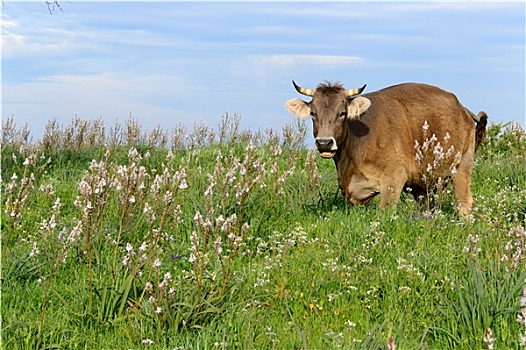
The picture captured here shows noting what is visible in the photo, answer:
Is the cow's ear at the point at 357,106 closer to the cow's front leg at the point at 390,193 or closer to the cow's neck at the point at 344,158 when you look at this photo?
the cow's neck at the point at 344,158

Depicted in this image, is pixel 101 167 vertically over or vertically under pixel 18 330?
over

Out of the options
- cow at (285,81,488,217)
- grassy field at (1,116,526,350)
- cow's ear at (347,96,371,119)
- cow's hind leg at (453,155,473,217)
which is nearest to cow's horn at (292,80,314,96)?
cow at (285,81,488,217)

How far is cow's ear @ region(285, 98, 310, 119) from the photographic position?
31.4ft

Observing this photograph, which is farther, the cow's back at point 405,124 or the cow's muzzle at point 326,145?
the cow's back at point 405,124

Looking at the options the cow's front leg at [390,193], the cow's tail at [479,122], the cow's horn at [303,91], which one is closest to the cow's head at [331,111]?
the cow's horn at [303,91]

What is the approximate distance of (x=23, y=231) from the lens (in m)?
8.48

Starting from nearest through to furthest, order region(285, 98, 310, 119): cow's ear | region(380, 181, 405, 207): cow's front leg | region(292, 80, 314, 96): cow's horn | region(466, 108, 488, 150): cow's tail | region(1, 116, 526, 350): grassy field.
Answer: region(1, 116, 526, 350): grassy field → region(380, 181, 405, 207): cow's front leg → region(285, 98, 310, 119): cow's ear → region(292, 80, 314, 96): cow's horn → region(466, 108, 488, 150): cow's tail

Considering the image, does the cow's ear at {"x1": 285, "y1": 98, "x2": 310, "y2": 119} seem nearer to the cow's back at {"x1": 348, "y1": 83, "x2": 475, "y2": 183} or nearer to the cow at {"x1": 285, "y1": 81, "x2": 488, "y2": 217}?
the cow at {"x1": 285, "y1": 81, "x2": 488, "y2": 217}

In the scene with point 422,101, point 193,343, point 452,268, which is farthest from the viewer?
point 422,101

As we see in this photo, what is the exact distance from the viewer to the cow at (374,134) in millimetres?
9203

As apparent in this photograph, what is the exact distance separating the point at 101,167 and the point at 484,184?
8.71 meters

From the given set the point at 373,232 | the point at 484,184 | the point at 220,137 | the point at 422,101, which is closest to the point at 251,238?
the point at 373,232

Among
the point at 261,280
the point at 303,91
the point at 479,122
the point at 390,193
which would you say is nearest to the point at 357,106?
the point at 303,91

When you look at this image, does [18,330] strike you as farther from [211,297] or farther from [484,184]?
[484,184]
